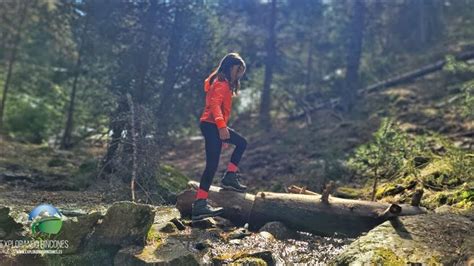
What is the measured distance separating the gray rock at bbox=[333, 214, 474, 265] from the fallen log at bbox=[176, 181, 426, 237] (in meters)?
0.47

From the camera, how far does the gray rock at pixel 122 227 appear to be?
17.7ft

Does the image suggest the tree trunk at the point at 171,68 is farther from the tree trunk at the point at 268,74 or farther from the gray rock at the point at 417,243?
the gray rock at the point at 417,243

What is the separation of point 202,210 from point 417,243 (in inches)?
123

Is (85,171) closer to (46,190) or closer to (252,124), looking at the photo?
(46,190)

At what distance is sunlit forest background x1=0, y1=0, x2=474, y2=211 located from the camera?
9.41 metres

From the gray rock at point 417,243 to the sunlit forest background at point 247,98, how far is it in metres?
1.75

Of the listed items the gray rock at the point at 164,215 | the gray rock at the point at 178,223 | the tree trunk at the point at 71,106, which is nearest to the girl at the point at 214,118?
the gray rock at the point at 178,223

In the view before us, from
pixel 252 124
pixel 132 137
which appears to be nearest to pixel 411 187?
pixel 132 137

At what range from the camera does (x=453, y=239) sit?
533cm

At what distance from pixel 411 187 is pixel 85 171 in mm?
7987

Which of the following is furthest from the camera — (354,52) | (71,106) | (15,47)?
(15,47)

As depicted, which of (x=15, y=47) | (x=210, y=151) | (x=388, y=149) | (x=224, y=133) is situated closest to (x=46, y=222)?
(x=210, y=151)

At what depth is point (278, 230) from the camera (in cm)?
671

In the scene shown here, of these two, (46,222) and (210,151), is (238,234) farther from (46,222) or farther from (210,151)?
(46,222)
